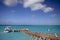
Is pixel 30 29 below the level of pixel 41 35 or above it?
above

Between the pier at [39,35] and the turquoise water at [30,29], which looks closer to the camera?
the turquoise water at [30,29]

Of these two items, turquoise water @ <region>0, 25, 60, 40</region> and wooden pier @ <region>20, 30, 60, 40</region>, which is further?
wooden pier @ <region>20, 30, 60, 40</region>

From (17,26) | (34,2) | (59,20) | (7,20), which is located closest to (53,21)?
(59,20)

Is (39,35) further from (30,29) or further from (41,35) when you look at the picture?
(30,29)

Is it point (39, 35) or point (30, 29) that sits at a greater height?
point (30, 29)

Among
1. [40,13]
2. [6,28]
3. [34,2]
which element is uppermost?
[34,2]

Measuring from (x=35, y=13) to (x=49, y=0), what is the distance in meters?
0.42

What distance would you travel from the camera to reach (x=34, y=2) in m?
3.18

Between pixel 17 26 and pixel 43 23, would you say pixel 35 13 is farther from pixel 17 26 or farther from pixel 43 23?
pixel 17 26

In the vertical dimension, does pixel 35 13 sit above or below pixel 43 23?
above

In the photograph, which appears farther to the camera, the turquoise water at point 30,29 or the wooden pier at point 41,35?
the wooden pier at point 41,35

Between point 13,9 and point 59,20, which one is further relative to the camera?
point 59,20

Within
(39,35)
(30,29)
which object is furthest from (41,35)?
(30,29)

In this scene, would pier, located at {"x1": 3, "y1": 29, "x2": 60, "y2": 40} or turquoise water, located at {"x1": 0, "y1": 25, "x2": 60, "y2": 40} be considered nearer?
turquoise water, located at {"x1": 0, "y1": 25, "x2": 60, "y2": 40}
